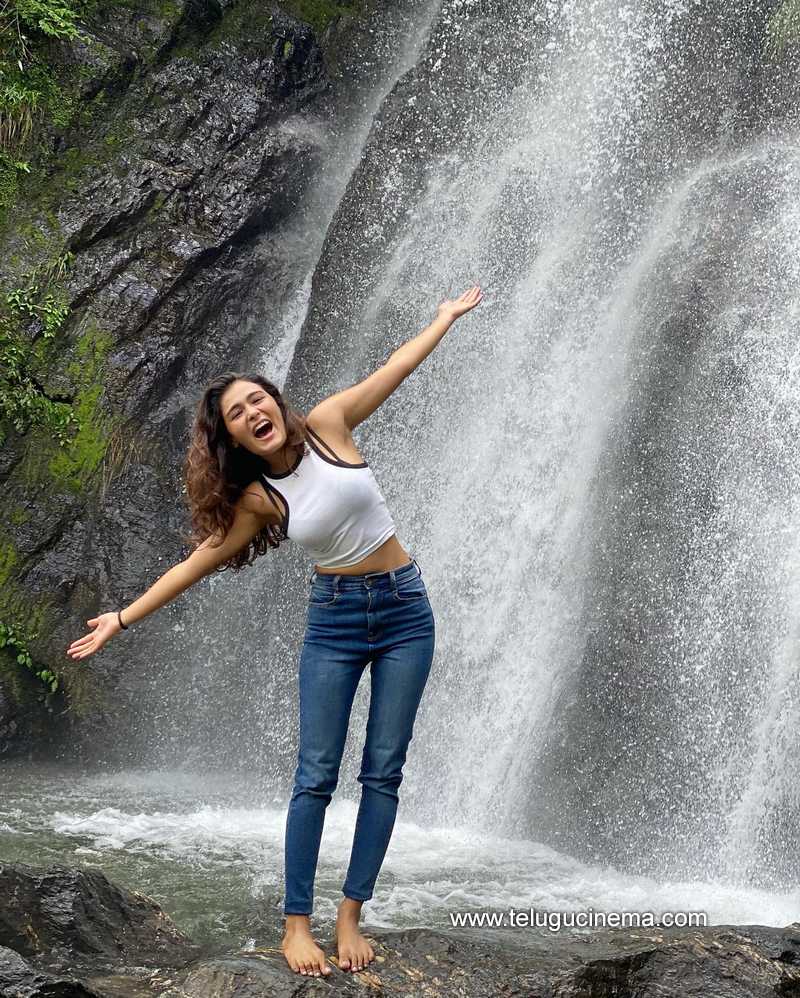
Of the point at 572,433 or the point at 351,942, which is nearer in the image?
Answer: the point at 351,942

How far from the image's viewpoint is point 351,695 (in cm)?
320

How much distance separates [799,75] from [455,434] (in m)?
4.33

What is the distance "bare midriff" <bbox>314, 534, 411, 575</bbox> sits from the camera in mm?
3135

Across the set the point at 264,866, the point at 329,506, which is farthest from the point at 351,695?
the point at 264,866

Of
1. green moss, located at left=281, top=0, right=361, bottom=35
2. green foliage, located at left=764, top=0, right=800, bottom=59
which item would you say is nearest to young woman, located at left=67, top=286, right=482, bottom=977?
green foliage, located at left=764, top=0, right=800, bottom=59

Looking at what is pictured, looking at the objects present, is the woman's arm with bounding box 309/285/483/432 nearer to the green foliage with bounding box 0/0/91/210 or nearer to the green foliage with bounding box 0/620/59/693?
the green foliage with bounding box 0/620/59/693

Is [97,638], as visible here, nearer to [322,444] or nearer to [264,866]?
[322,444]

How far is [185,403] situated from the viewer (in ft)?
31.1

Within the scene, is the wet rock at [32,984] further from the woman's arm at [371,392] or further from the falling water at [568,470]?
the falling water at [568,470]

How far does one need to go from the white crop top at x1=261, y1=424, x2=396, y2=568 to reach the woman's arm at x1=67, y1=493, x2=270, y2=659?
0.10m

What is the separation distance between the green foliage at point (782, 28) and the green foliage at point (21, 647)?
8.06m

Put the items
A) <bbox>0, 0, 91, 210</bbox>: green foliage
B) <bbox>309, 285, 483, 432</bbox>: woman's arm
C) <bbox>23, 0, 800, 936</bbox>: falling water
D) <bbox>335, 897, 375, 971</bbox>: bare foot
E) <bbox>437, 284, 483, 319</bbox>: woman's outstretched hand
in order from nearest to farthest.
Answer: <bbox>335, 897, 375, 971</bbox>: bare foot < <bbox>309, 285, 483, 432</bbox>: woman's arm < <bbox>437, 284, 483, 319</bbox>: woman's outstretched hand < <bbox>23, 0, 800, 936</bbox>: falling water < <bbox>0, 0, 91, 210</bbox>: green foliage

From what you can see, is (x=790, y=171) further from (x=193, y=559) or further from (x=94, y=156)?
(x=193, y=559)

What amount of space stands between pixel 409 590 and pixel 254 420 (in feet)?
2.17
